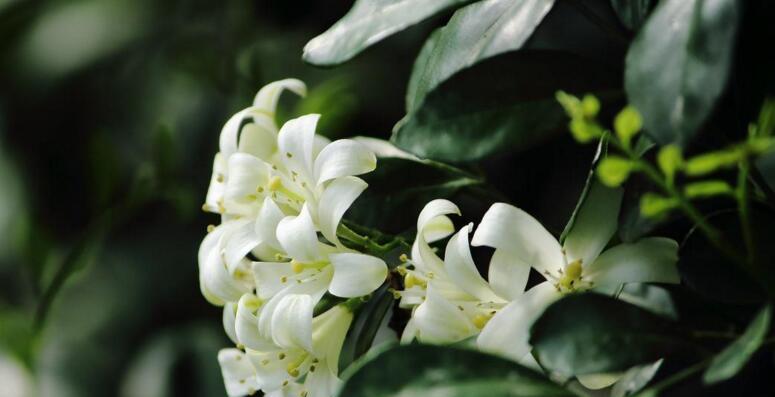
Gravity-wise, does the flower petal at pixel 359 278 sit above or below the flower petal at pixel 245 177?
below

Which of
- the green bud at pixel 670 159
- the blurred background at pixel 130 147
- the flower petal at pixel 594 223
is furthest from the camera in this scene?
the blurred background at pixel 130 147

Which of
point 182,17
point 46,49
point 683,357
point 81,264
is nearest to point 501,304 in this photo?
point 683,357

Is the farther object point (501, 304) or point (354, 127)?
point (354, 127)

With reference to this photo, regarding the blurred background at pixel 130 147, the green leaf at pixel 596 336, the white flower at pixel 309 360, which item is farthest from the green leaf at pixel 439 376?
the blurred background at pixel 130 147

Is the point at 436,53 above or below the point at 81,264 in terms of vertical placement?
above

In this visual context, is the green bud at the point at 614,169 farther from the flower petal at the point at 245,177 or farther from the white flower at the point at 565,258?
the flower petal at the point at 245,177

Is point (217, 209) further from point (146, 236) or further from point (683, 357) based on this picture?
point (146, 236)
